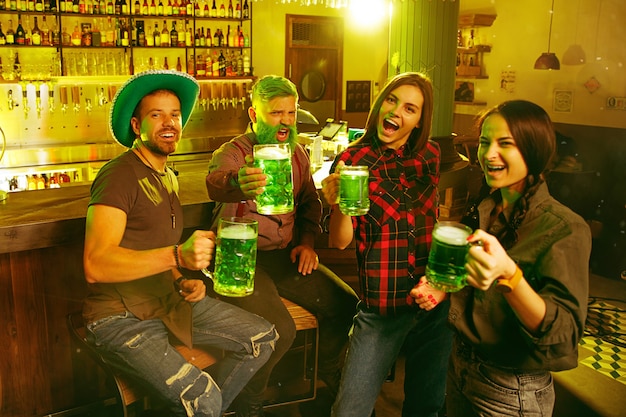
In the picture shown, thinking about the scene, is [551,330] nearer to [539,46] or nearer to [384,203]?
[384,203]

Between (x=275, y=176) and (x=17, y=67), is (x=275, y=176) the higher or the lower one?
the lower one

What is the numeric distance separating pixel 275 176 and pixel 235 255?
1.13ft

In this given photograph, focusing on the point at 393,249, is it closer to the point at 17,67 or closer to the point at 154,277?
the point at 154,277

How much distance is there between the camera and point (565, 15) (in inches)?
304

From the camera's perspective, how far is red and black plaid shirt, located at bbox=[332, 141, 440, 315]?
2.25 metres

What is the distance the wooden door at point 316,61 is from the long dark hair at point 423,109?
21.2 ft

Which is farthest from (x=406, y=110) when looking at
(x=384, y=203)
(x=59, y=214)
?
(x=59, y=214)

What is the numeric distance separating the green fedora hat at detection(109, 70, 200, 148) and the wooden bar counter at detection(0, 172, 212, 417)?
0.43m

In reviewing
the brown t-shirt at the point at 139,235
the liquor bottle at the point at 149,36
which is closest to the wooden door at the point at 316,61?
the liquor bottle at the point at 149,36

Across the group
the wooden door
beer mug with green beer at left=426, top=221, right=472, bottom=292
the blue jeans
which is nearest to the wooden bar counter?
the blue jeans

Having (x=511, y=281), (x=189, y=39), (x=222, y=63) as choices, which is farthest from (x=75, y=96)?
(x=511, y=281)

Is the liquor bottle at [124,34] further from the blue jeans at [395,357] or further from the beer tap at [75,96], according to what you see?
the blue jeans at [395,357]

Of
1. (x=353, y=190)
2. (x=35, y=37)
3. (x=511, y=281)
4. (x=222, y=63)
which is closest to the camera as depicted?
(x=511, y=281)

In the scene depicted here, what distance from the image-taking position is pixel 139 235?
2.24 meters
